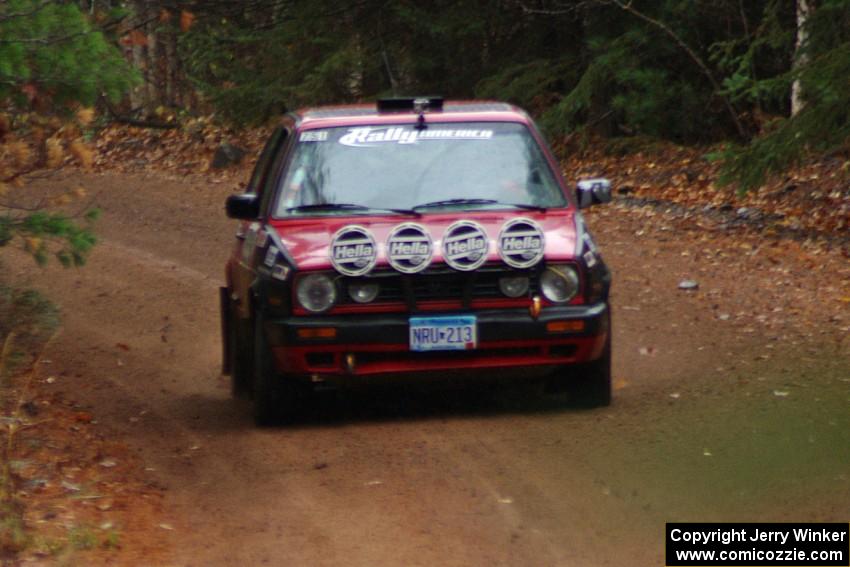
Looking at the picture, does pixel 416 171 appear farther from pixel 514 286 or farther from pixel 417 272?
pixel 514 286

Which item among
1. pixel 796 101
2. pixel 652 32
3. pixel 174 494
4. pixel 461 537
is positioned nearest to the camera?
pixel 461 537

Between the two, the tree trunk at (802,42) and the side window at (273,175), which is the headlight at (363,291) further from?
the tree trunk at (802,42)

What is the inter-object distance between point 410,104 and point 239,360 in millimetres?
2109

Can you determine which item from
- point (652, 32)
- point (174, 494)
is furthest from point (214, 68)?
point (174, 494)

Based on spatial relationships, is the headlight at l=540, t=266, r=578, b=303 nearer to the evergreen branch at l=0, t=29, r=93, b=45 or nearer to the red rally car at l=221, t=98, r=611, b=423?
the red rally car at l=221, t=98, r=611, b=423

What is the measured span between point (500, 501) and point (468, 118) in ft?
10.6

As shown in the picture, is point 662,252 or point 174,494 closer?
point 174,494

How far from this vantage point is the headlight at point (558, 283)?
841cm

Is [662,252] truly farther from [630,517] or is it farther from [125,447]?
[630,517]

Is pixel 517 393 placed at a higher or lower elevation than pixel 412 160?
lower

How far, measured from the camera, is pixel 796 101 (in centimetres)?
1723

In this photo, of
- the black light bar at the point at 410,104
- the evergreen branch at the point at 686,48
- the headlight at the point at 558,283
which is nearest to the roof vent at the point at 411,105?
the black light bar at the point at 410,104

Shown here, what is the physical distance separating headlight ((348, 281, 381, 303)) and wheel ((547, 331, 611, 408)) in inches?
50.1

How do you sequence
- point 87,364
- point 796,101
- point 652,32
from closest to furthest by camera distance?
point 87,364
point 796,101
point 652,32
